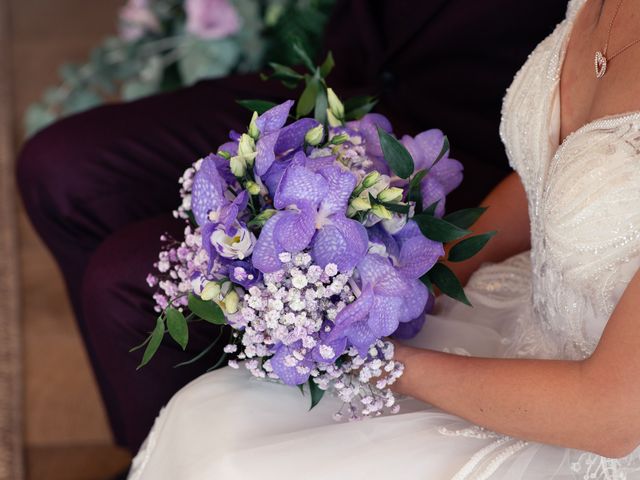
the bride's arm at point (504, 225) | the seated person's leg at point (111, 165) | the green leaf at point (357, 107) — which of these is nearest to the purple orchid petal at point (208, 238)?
the green leaf at point (357, 107)

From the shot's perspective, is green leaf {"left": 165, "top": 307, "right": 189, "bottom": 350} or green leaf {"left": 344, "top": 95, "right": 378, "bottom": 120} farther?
green leaf {"left": 344, "top": 95, "right": 378, "bottom": 120}

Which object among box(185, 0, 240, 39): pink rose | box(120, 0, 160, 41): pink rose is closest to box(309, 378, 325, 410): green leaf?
box(185, 0, 240, 39): pink rose

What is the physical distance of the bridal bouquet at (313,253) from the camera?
34.5 inches

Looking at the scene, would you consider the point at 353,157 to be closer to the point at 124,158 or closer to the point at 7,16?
the point at 124,158

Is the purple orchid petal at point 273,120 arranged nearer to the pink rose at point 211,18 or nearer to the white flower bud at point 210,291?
the white flower bud at point 210,291

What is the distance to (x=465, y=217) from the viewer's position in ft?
3.27

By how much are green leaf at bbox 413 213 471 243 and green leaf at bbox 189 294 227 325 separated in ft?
0.84

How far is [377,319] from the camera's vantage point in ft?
2.95

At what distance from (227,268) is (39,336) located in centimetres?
155

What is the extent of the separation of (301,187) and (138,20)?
163cm

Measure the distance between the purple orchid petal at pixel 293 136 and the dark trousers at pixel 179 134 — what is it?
0.54 m

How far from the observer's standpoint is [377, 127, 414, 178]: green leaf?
94cm

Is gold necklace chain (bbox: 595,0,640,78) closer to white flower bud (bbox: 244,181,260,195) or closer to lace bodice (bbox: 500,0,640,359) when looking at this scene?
lace bodice (bbox: 500,0,640,359)

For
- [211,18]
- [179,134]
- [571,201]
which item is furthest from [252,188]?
[211,18]
